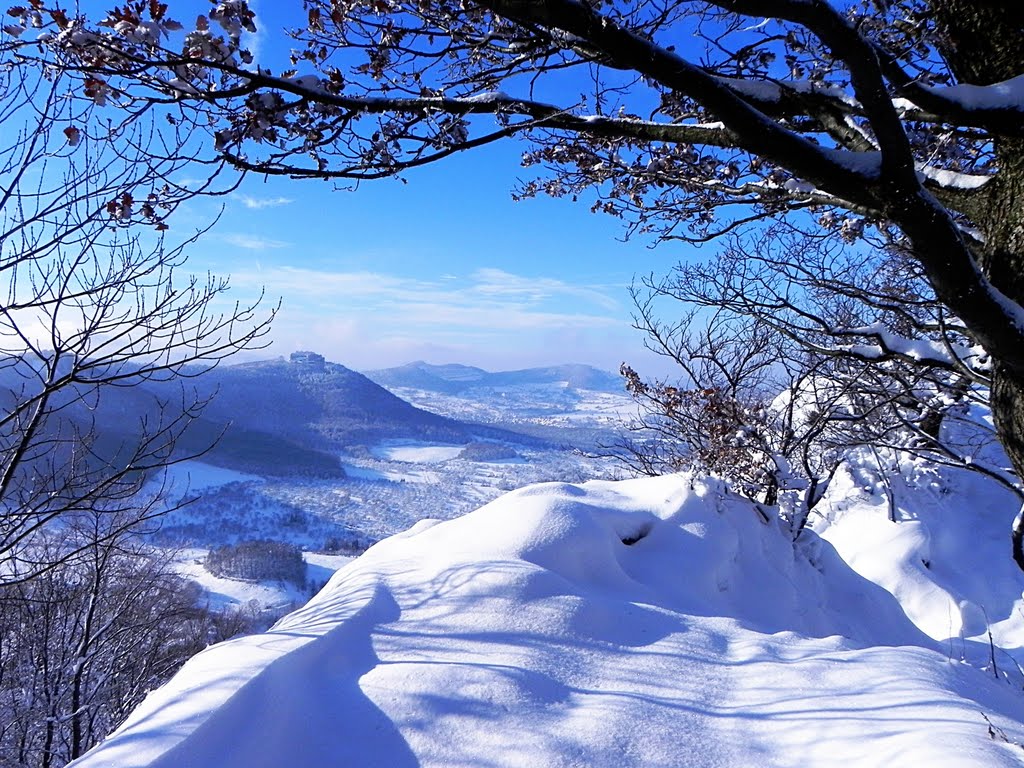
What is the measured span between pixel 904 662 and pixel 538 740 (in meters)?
2.31

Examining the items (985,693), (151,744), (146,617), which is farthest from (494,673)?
(146,617)

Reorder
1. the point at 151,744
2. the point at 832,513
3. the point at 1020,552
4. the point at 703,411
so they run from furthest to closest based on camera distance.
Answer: the point at 832,513 → the point at 703,411 → the point at 1020,552 → the point at 151,744

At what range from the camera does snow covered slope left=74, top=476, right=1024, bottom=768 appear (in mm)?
2191

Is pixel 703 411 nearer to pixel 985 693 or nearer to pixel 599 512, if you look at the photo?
pixel 599 512

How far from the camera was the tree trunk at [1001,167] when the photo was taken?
7.03 feet

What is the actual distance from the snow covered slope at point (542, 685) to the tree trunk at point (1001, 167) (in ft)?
4.41

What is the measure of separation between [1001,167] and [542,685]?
126 inches

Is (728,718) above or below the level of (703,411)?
below

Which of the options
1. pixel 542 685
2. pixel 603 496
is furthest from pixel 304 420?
pixel 542 685

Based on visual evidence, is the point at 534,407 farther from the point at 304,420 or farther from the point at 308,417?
the point at 304,420

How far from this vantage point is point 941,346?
2926 millimetres

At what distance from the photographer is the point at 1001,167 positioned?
7.58 ft

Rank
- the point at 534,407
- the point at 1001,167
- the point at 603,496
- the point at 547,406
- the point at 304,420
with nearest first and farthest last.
Result: the point at 1001,167 → the point at 603,496 → the point at 304,420 → the point at 547,406 → the point at 534,407

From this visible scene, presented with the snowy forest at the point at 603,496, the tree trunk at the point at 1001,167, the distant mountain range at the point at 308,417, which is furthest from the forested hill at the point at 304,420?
the tree trunk at the point at 1001,167
